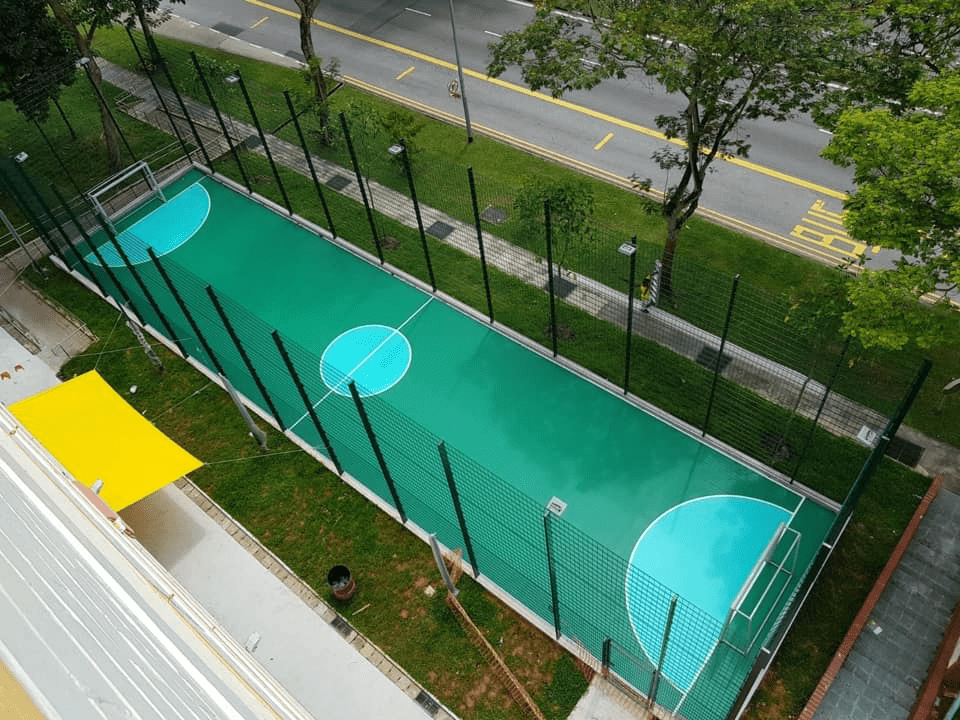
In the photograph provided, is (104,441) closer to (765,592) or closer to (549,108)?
(765,592)

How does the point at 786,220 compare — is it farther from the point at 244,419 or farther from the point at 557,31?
the point at 244,419

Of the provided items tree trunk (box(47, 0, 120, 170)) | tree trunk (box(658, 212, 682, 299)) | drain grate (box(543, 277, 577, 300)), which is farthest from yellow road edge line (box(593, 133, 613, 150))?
tree trunk (box(47, 0, 120, 170))

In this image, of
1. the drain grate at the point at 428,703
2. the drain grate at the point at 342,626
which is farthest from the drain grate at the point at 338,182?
the drain grate at the point at 428,703

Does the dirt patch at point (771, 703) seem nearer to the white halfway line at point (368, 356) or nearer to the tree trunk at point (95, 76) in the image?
the white halfway line at point (368, 356)

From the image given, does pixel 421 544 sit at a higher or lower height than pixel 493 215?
lower

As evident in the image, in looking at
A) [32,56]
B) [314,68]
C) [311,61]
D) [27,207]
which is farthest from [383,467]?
[32,56]

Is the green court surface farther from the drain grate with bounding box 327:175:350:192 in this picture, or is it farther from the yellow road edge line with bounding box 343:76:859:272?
the yellow road edge line with bounding box 343:76:859:272
